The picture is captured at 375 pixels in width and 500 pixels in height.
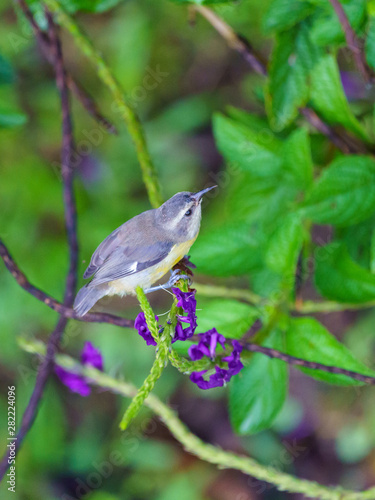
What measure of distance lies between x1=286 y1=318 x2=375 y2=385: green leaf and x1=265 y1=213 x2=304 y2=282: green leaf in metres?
0.19

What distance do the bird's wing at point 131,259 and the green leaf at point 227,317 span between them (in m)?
0.27

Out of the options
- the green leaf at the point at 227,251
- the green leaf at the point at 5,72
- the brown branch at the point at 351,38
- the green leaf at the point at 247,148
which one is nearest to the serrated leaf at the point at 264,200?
the green leaf at the point at 247,148

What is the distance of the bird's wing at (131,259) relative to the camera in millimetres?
1774

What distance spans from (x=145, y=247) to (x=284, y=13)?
3.44 feet

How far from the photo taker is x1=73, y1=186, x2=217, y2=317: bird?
1.77 metres

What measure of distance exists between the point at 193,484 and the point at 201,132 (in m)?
2.54

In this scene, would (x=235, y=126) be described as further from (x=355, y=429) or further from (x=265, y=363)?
(x=355, y=429)

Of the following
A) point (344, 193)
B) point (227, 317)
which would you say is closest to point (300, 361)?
point (227, 317)

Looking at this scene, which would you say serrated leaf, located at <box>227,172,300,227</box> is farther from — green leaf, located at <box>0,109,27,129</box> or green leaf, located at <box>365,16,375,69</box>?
green leaf, located at <box>0,109,27,129</box>

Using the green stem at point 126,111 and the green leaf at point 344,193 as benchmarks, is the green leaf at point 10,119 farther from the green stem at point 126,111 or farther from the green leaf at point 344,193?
the green leaf at point 344,193

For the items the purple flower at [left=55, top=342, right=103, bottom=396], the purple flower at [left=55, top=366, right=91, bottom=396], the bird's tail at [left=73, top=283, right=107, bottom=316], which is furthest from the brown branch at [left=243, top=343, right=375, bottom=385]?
the purple flower at [left=55, top=366, right=91, bottom=396]

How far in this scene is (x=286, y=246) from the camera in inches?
76.7

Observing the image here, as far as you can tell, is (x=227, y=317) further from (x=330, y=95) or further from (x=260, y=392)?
(x=330, y=95)

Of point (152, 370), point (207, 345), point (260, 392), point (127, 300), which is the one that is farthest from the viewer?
point (127, 300)
